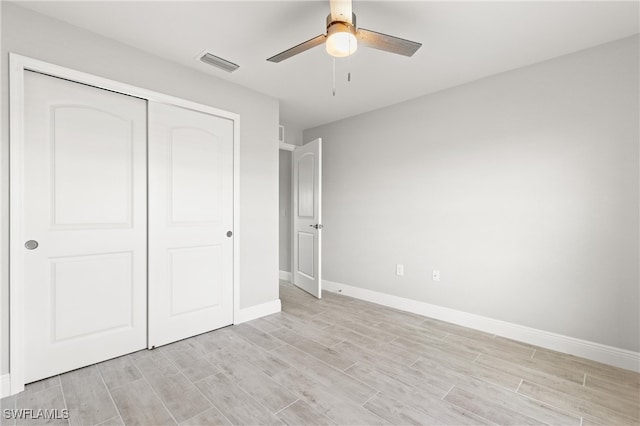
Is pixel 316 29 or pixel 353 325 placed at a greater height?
pixel 316 29

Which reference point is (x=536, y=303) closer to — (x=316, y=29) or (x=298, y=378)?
(x=298, y=378)

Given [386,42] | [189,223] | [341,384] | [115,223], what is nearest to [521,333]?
[341,384]

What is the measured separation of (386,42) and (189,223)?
7.13 ft

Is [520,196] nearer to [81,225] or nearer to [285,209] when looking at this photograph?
[285,209]

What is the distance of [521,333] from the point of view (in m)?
2.70

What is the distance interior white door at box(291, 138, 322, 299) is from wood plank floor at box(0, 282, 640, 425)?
1367 mm

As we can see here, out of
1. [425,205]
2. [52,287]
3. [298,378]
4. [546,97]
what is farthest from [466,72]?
[52,287]

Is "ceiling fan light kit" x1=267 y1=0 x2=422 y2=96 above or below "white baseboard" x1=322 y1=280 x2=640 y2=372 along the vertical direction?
above

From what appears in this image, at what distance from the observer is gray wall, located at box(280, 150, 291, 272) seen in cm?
505

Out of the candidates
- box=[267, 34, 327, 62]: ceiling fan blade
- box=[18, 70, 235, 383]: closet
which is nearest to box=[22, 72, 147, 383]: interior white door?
box=[18, 70, 235, 383]: closet

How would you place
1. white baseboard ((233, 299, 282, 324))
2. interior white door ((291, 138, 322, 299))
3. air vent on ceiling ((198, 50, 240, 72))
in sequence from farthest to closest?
interior white door ((291, 138, 322, 299)) → white baseboard ((233, 299, 282, 324)) → air vent on ceiling ((198, 50, 240, 72))

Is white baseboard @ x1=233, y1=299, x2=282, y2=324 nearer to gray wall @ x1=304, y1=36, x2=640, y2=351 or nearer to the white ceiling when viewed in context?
gray wall @ x1=304, y1=36, x2=640, y2=351

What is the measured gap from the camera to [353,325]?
305 centimetres

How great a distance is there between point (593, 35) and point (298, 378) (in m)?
3.31
